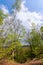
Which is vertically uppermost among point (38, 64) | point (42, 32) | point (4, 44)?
point (42, 32)

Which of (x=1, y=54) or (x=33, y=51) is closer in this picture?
(x=1, y=54)

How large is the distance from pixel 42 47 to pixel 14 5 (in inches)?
590

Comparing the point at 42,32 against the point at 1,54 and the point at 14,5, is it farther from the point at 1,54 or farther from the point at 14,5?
the point at 1,54

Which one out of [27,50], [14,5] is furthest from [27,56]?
[14,5]

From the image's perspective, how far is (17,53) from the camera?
105 feet

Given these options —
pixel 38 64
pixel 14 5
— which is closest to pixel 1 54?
pixel 14 5

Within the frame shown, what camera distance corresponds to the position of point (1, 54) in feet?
47.4

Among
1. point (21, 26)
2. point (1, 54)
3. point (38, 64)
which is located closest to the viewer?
point (1, 54)

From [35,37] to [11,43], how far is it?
17.5m

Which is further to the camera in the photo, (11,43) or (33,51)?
(33,51)

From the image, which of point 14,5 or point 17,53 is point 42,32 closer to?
point 17,53

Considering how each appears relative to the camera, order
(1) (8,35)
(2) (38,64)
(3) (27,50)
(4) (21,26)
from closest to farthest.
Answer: (1) (8,35), (2) (38,64), (4) (21,26), (3) (27,50)

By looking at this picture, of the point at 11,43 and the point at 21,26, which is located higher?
the point at 21,26

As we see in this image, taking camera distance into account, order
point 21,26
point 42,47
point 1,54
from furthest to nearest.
A: point 42,47 → point 21,26 → point 1,54
